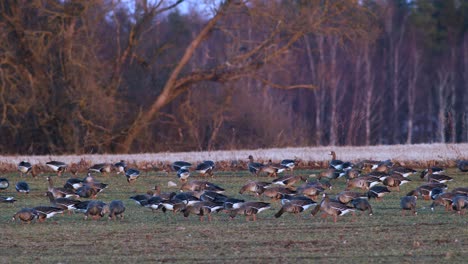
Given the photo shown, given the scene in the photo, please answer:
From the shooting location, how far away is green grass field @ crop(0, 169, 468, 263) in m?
13.0

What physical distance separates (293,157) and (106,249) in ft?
56.1

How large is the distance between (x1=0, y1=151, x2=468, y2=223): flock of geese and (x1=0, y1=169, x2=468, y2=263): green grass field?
235 mm

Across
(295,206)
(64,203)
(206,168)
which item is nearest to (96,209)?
(64,203)

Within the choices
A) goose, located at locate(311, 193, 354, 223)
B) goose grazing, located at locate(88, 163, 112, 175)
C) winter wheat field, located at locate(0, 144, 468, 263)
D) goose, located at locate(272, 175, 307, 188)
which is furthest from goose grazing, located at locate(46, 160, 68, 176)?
goose, located at locate(311, 193, 354, 223)

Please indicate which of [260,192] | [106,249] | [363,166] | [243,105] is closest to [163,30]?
[243,105]

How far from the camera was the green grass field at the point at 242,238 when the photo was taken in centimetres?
1302

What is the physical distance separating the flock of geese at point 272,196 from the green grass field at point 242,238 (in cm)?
24

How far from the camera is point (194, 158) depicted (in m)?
31.5

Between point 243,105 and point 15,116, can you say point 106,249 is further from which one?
point 243,105

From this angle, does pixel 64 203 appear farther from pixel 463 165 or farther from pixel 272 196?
pixel 463 165

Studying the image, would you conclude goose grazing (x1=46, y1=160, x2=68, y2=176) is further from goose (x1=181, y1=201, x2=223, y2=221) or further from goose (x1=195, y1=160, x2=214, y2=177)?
goose (x1=181, y1=201, x2=223, y2=221)

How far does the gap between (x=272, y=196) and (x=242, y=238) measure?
17.9 ft

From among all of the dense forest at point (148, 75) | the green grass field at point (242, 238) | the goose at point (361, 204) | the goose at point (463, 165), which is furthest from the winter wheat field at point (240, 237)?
the dense forest at point (148, 75)

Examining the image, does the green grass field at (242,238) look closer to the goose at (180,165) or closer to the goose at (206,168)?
the goose at (206,168)
